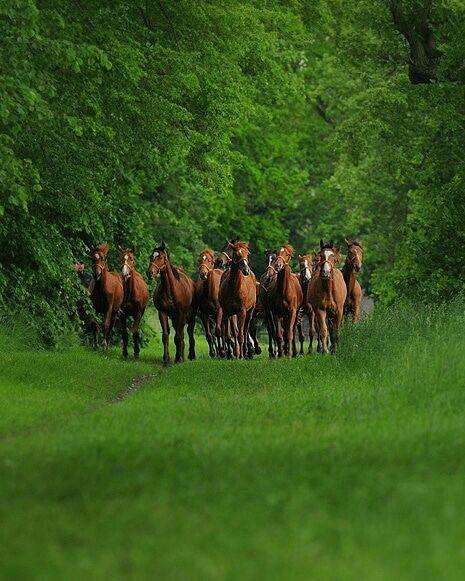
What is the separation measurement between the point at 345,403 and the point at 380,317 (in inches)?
428

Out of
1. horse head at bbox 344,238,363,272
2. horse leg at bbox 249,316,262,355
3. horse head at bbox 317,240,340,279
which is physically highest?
horse head at bbox 317,240,340,279

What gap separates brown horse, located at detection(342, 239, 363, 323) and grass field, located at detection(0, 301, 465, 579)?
14.2 metres

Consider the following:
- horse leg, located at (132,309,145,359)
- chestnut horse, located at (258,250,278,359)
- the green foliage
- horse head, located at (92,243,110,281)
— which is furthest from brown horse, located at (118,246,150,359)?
chestnut horse, located at (258,250,278,359)

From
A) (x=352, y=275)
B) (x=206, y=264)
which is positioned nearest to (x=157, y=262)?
(x=206, y=264)

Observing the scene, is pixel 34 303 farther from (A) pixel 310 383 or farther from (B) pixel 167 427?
(B) pixel 167 427

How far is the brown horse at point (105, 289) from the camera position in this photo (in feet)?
115

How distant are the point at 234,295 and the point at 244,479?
74.2 feet

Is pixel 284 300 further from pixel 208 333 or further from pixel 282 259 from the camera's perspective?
pixel 208 333

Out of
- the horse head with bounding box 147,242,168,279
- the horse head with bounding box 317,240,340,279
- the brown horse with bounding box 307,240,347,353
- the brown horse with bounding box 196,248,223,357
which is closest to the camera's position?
the horse head with bounding box 317,240,340,279

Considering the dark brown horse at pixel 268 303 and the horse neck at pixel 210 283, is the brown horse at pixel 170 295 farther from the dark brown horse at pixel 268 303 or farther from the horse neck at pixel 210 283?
the dark brown horse at pixel 268 303

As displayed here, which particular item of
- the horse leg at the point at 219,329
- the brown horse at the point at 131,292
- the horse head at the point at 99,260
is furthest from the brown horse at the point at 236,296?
the horse head at the point at 99,260

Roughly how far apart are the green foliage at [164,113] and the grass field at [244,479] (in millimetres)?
4569

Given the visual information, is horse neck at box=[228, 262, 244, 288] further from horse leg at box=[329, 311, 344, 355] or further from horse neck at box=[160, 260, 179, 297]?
horse leg at box=[329, 311, 344, 355]

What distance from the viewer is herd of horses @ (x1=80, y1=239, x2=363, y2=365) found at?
105 feet
